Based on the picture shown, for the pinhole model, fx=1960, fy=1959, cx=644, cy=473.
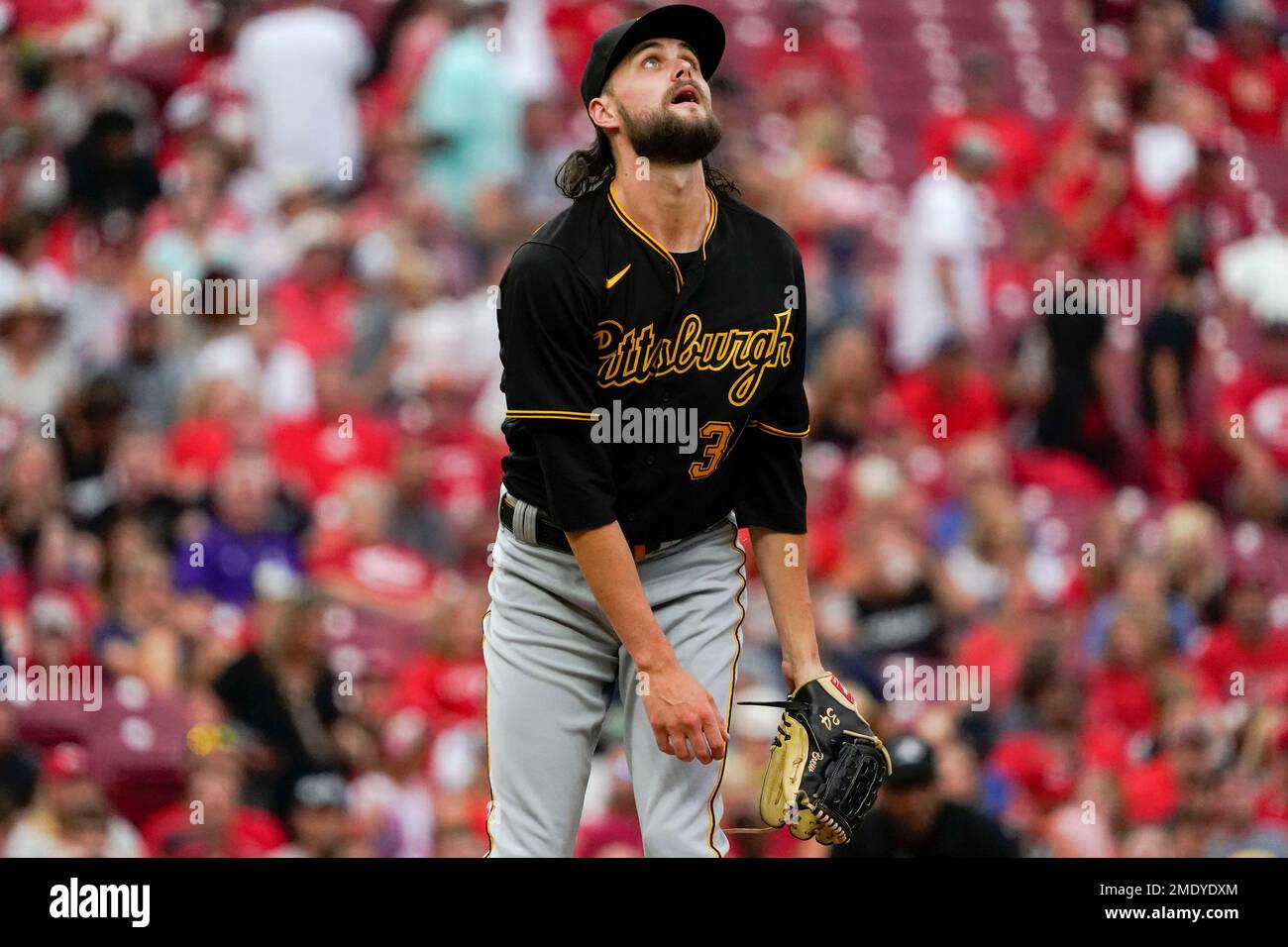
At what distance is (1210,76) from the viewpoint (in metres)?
9.08

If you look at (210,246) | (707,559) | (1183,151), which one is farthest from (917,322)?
(707,559)

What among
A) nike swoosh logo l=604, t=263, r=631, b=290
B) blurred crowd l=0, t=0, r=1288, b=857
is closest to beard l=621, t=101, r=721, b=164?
nike swoosh logo l=604, t=263, r=631, b=290

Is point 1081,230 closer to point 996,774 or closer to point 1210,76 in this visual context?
point 1210,76

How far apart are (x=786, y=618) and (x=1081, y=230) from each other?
518cm

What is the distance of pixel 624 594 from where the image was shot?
3203mm

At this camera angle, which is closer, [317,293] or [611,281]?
[611,281]

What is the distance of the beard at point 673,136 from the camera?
3260mm

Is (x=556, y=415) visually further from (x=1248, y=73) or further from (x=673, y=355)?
(x=1248, y=73)

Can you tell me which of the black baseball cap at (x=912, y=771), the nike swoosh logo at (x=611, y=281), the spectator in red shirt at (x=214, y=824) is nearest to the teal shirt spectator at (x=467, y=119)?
the spectator in red shirt at (x=214, y=824)

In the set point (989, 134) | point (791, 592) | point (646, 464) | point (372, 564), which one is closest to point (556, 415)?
point (646, 464)

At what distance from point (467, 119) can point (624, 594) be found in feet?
16.6

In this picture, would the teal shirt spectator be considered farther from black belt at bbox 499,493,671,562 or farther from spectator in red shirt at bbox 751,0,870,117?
black belt at bbox 499,493,671,562

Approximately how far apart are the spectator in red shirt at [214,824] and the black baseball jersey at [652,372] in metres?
2.65
